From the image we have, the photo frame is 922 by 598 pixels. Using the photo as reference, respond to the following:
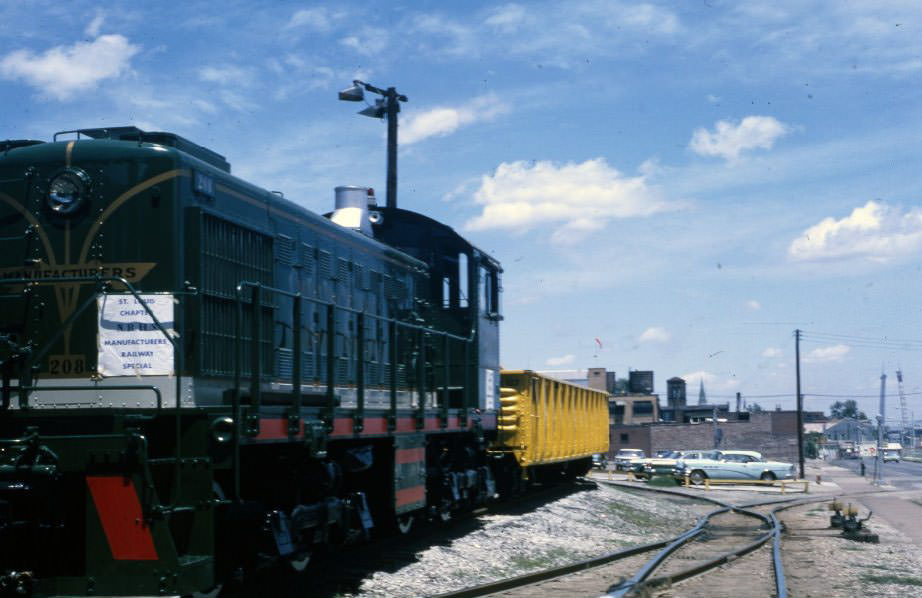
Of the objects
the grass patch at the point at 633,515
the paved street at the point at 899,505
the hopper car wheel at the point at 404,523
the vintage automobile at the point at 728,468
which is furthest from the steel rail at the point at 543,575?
the vintage automobile at the point at 728,468

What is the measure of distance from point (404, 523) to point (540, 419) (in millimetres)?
6663

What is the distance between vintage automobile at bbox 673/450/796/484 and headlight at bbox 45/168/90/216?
111ft

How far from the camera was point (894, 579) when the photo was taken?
487 inches

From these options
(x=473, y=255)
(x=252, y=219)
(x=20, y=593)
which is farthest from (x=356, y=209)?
(x=20, y=593)

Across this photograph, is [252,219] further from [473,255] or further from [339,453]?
[473,255]

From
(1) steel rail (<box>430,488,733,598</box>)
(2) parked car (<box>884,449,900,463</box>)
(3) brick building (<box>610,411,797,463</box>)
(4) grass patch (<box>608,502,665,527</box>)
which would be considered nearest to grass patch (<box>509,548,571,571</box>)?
(1) steel rail (<box>430,488,733,598</box>)

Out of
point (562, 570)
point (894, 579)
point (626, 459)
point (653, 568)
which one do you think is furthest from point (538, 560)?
point (626, 459)

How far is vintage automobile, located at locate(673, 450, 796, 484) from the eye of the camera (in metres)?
39.8

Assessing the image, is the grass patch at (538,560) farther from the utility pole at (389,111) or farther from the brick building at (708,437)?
the brick building at (708,437)

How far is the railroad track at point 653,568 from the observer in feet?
34.8

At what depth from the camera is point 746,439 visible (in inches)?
3098

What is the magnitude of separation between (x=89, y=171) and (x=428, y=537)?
6.93 m

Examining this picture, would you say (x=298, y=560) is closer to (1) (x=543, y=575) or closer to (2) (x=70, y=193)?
(1) (x=543, y=575)

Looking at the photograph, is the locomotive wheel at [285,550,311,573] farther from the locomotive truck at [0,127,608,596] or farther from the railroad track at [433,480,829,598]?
the railroad track at [433,480,829,598]
